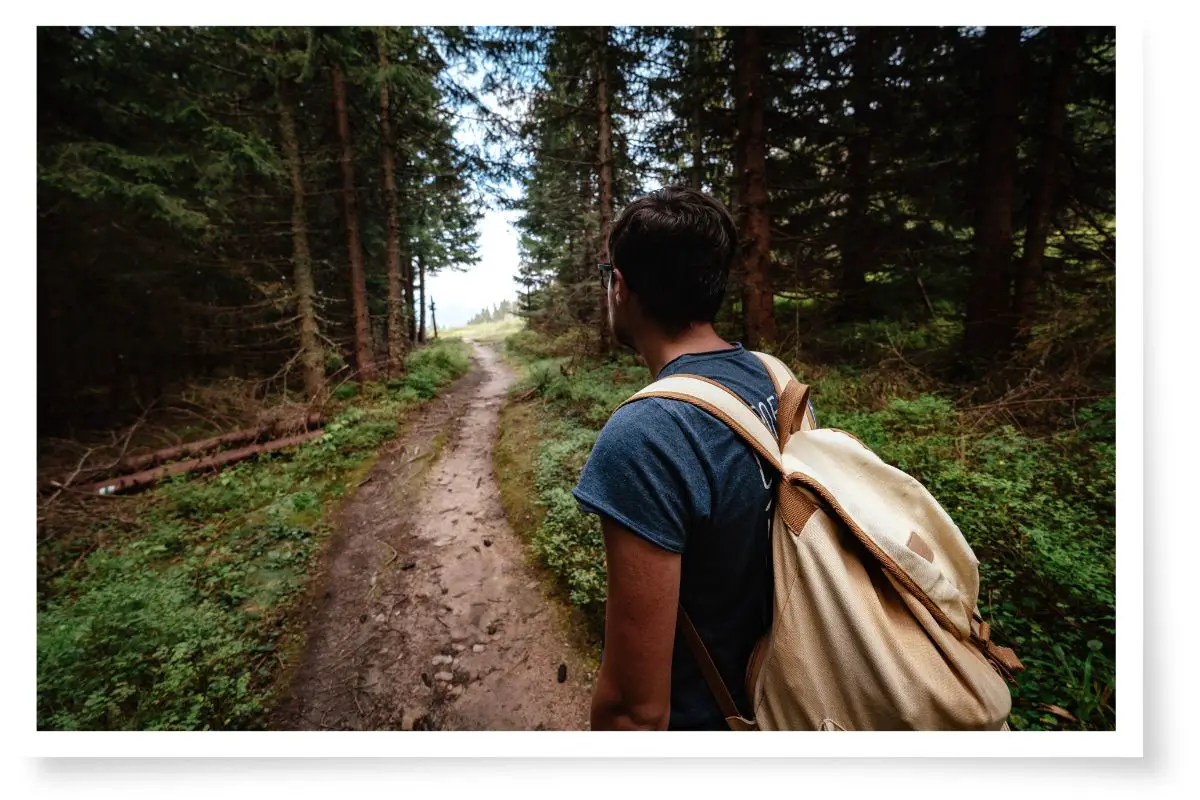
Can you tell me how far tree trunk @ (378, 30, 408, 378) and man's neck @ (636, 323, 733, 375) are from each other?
10.6 meters

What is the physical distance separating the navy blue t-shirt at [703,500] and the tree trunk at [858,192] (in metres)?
7.10

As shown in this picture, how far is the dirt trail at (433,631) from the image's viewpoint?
2623 millimetres

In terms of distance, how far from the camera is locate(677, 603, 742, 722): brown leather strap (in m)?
1.14

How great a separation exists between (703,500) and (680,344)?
0.47m

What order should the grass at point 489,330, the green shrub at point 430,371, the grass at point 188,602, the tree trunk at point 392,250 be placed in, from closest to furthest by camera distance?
the grass at point 188,602
the tree trunk at point 392,250
the green shrub at point 430,371
the grass at point 489,330

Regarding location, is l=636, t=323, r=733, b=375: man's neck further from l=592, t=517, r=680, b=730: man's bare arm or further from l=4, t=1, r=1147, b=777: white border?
l=4, t=1, r=1147, b=777: white border

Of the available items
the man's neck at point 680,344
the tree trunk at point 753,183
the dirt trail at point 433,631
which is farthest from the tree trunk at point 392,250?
the man's neck at point 680,344

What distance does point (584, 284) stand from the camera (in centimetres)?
1041

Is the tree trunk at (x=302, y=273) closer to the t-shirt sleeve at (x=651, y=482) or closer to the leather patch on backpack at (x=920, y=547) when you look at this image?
the t-shirt sleeve at (x=651, y=482)

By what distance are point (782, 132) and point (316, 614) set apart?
31.0 ft
